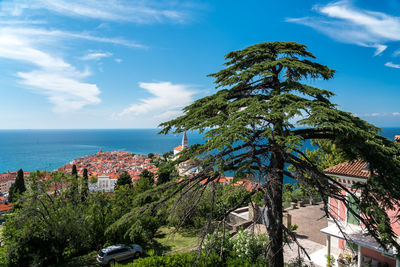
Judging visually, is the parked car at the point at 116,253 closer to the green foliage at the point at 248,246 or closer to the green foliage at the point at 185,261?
the green foliage at the point at 185,261

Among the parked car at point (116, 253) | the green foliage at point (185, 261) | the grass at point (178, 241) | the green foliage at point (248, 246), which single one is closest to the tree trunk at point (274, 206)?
the green foliage at point (185, 261)

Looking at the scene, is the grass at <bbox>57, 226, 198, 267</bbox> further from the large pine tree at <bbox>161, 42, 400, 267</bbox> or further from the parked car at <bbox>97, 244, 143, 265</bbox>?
the large pine tree at <bbox>161, 42, 400, 267</bbox>

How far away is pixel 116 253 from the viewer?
1370 cm

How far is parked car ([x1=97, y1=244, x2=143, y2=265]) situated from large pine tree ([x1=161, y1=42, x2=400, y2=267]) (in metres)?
10.0

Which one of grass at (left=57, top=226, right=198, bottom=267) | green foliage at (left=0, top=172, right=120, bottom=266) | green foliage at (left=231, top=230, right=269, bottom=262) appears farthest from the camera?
grass at (left=57, top=226, right=198, bottom=267)

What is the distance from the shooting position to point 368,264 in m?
9.98

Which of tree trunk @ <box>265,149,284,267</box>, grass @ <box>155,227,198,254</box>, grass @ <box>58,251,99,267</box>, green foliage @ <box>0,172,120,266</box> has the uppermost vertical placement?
tree trunk @ <box>265,149,284,267</box>

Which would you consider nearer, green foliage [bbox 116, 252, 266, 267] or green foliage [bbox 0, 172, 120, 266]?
green foliage [bbox 116, 252, 266, 267]

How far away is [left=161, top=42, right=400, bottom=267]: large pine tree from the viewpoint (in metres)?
4.99

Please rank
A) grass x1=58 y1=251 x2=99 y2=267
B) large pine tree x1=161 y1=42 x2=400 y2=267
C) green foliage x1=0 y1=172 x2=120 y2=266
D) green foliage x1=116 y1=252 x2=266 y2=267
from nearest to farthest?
large pine tree x1=161 y1=42 x2=400 y2=267, green foliage x1=116 y1=252 x2=266 y2=267, green foliage x1=0 y1=172 x2=120 y2=266, grass x1=58 y1=251 x2=99 y2=267

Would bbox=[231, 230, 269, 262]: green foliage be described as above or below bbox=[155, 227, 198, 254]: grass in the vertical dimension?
above

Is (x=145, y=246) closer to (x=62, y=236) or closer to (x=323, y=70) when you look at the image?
(x=62, y=236)

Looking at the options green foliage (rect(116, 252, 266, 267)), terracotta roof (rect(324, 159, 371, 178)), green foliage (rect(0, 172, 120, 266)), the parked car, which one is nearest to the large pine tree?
green foliage (rect(116, 252, 266, 267))

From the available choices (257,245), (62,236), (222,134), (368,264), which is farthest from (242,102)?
(62,236)
